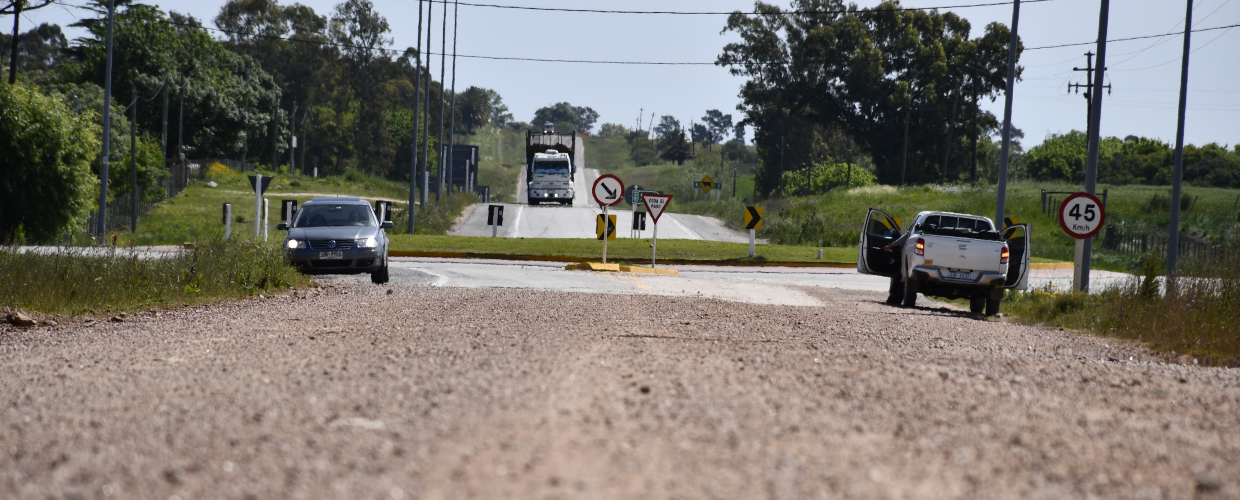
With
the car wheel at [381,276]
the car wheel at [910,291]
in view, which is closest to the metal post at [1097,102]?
the car wheel at [910,291]

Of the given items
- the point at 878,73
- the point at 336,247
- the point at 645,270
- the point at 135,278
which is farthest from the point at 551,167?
the point at 135,278

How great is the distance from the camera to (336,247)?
17438mm

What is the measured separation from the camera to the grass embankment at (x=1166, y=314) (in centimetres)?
1087

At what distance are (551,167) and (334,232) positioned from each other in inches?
1658

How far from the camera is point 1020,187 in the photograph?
64.6 metres

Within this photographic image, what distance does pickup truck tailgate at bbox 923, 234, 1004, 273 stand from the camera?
51.1 ft

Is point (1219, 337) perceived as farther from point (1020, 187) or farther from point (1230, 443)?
point (1020, 187)

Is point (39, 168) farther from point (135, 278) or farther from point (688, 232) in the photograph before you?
point (688, 232)

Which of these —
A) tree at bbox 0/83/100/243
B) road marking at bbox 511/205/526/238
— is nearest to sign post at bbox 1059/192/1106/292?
road marking at bbox 511/205/526/238

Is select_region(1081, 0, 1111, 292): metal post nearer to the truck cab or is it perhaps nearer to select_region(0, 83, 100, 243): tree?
select_region(0, 83, 100, 243): tree

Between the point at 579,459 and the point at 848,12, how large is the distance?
7525 centimetres

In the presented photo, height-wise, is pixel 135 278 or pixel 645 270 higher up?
pixel 135 278

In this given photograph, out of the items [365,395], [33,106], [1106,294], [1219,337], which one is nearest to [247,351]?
[365,395]

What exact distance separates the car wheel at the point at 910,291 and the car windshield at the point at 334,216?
930cm
